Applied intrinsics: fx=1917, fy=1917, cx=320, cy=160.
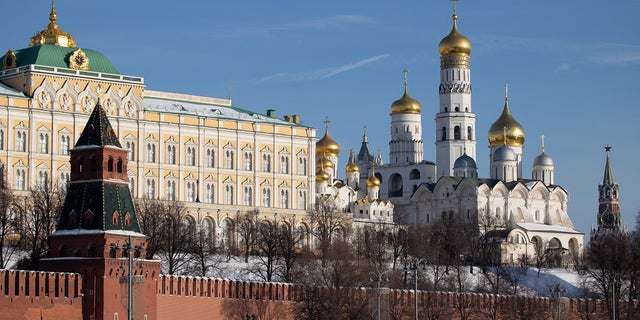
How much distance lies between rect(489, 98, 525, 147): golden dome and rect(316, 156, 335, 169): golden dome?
53.1ft

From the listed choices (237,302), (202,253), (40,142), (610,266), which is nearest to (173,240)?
(202,253)

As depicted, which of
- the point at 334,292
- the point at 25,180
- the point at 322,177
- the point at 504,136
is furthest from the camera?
the point at 504,136

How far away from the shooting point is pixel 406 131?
530 feet

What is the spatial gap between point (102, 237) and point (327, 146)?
3112 inches

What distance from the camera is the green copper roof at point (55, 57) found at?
4528 inches

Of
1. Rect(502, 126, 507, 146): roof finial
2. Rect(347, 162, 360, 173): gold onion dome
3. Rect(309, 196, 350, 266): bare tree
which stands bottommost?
Rect(309, 196, 350, 266): bare tree

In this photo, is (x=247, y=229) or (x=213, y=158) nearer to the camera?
(x=247, y=229)

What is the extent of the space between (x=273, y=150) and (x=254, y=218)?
709cm

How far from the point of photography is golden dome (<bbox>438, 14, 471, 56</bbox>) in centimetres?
15712

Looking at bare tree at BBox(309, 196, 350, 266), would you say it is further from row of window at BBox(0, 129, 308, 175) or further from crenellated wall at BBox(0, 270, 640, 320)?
crenellated wall at BBox(0, 270, 640, 320)

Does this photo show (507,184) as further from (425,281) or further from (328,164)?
(425,281)

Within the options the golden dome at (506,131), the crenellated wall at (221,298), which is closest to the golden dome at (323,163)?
the golden dome at (506,131)


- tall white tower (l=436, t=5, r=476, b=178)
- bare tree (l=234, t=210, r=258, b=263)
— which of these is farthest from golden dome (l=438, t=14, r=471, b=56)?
bare tree (l=234, t=210, r=258, b=263)

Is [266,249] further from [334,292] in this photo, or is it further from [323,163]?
[323,163]
